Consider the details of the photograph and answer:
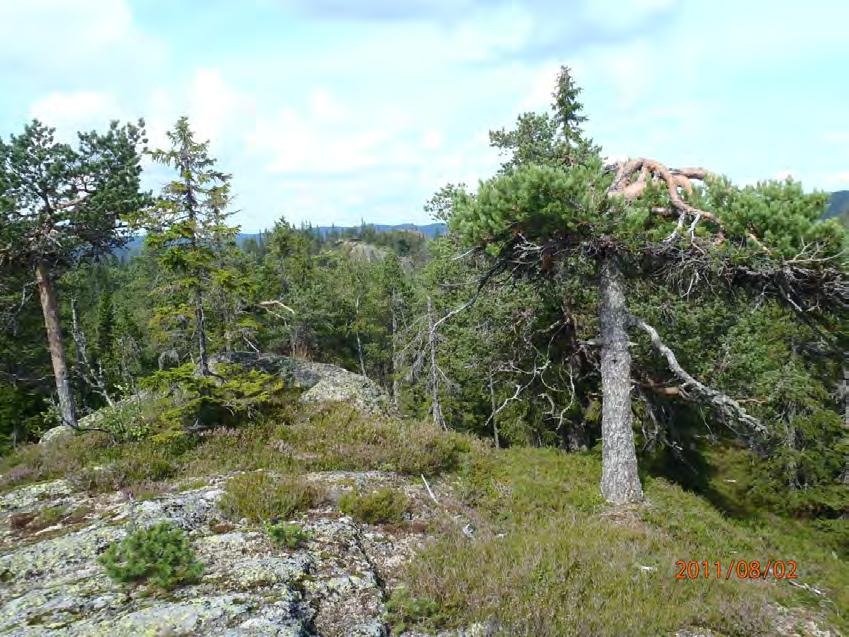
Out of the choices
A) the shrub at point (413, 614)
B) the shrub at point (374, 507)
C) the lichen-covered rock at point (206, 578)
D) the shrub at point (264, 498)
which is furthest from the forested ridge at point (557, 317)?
the shrub at point (264, 498)

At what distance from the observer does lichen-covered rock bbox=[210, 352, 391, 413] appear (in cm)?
1292

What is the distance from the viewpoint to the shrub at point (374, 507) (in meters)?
7.22

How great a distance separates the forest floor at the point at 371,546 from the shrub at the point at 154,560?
16 centimetres

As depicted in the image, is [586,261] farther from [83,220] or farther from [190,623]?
[83,220]

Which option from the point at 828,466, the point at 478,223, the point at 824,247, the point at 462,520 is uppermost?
the point at 478,223

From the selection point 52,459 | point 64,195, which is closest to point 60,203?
point 64,195

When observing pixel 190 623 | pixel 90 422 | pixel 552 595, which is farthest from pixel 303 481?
pixel 90 422

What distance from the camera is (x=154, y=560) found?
17.8 feet

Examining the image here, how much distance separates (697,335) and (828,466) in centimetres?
1204

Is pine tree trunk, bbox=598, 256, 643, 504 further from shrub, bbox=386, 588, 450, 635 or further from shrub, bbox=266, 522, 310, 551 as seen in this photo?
shrub, bbox=266, 522, 310, 551

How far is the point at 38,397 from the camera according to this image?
24.3m

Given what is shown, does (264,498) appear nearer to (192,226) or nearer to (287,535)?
(287,535)

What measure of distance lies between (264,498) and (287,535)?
121 cm
